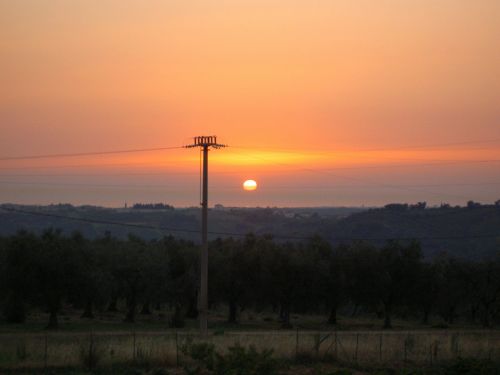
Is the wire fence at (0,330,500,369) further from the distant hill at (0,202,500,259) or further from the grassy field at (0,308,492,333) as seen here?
the distant hill at (0,202,500,259)

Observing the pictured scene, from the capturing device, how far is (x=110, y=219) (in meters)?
182

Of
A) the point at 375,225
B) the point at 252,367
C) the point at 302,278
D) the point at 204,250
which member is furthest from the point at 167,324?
the point at 375,225

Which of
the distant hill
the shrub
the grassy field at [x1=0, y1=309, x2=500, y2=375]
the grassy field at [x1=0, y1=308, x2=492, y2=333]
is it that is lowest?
the grassy field at [x1=0, y1=308, x2=492, y2=333]

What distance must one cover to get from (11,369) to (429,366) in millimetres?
17420

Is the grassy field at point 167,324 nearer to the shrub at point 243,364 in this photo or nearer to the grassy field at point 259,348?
the grassy field at point 259,348

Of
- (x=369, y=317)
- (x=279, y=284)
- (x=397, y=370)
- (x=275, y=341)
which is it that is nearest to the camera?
(x=397, y=370)

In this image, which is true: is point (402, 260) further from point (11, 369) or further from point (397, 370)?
point (11, 369)

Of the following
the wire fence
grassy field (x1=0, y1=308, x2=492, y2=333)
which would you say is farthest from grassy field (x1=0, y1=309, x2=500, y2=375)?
grassy field (x1=0, y1=308, x2=492, y2=333)

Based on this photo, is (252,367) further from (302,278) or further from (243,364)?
(302,278)

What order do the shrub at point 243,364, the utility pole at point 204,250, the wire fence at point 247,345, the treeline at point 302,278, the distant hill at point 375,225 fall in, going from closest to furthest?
the shrub at point 243,364, the wire fence at point 247,345, the utility pole at point 204,250, the treeline at point 302,278, the distant hill at point 375,225

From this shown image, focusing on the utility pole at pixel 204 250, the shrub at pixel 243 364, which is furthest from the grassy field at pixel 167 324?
the shrub at pixel 243 364

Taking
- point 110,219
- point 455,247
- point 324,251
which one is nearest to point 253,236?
point 324,251

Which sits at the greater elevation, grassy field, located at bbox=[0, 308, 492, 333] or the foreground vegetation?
the foreground vegetation

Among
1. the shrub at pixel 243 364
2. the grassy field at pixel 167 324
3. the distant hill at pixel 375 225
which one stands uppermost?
the distant hill at pixel 375 225
